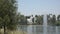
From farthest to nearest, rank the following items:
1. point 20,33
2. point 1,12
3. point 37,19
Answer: point 37,19 < point 20,33 < point 1,12

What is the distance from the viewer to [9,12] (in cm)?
2464

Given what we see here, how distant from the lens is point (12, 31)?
26.1 meters

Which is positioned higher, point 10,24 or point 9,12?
point 9,12

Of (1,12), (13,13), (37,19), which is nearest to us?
(1,12)

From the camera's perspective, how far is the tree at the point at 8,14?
23391mm

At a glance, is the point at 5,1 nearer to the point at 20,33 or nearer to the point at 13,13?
the point at 13,13

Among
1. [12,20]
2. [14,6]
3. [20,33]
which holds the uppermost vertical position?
[14,6]

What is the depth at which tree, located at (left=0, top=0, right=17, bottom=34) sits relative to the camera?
23391 mm

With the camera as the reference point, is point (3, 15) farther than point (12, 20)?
No

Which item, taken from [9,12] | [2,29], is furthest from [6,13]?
[2,29]

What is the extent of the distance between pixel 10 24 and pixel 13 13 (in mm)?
1574

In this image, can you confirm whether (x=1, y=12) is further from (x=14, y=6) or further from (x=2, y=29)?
(x=2, y=29)

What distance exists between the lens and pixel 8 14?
24.6 meters

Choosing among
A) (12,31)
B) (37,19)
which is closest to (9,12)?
(12,31)
